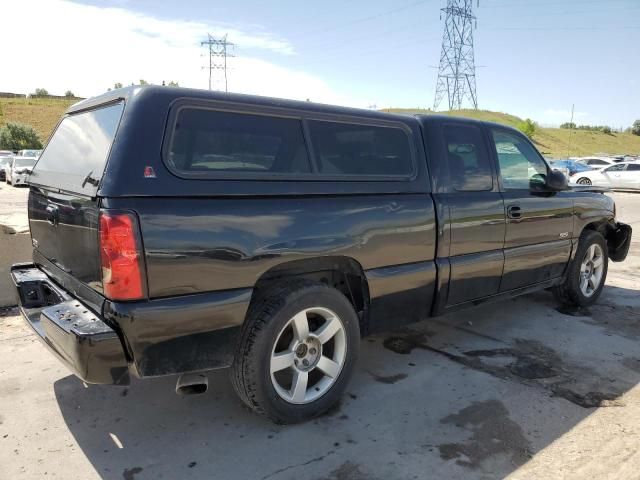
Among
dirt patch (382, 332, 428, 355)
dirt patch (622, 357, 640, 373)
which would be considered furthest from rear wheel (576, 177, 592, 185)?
dirt patch (382, 332, 428, 355)

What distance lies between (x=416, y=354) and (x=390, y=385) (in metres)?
0.67

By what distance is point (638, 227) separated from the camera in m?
12.6

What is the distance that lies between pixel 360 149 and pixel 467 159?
1.17 meters

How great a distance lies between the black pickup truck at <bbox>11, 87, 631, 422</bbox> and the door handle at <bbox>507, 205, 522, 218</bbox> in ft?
0.21

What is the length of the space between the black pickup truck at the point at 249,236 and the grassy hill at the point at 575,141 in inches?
2630

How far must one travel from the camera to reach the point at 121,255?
2.48m

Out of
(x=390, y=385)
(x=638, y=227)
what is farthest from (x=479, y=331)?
(x=638, y=227)

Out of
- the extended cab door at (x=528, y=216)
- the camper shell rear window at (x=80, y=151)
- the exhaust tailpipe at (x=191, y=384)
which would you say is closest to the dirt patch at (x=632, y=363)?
the extended cab door at (x=528, y=216)

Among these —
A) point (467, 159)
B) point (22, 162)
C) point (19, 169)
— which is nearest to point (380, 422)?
point (467, 159)

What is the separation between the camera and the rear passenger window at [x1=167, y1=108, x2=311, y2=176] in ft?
8.86

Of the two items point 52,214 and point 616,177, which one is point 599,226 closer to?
point 52,214

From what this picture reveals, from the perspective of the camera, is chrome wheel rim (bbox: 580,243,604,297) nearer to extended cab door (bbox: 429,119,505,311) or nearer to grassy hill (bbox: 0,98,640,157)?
extended cab door (bbox: 429,119,505,311)

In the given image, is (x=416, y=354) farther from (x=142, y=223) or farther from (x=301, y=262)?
(x=142, y=223)

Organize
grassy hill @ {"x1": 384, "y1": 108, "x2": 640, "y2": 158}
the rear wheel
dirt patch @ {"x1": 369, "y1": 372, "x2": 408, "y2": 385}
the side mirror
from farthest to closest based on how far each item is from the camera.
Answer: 1. grassy hill @ {"x1": 384, "y1": 108, "x2": 640, "y2": 158}
2. the rear wheel
3. the side mirror
4. dirt patch @ {"x1": 369, "y1": 372, "x2": 408, "y2": 385}
